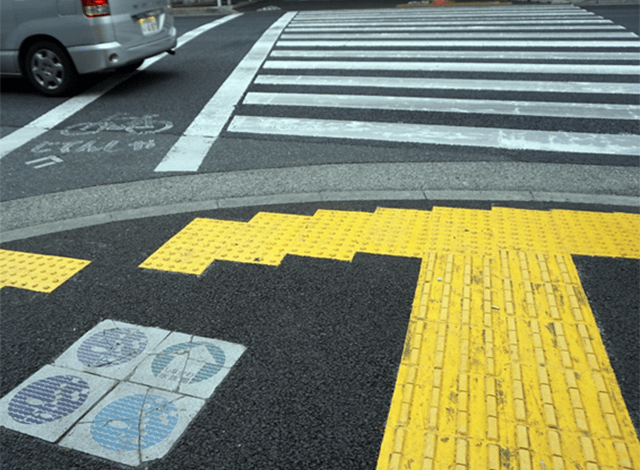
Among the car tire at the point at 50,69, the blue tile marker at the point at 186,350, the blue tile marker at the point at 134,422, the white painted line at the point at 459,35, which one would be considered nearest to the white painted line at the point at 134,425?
the blue tile marker at the point at 134,422

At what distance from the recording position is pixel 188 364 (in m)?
2.84

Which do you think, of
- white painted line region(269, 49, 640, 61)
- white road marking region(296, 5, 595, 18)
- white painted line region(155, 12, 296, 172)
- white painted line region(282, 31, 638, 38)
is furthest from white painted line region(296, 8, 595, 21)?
white painted line region(155, 12, 296, 172)

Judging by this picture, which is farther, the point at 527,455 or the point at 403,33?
the point at 403,33

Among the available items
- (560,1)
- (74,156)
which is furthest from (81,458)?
(560,1)

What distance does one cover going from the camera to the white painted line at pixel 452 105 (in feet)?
23.3

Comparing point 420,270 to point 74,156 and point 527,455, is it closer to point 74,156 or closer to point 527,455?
point 527,455

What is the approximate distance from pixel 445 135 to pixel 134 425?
16.9 feet

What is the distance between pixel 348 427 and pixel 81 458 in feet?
3.67

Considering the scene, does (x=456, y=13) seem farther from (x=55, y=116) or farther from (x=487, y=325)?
(x=487, y=325)

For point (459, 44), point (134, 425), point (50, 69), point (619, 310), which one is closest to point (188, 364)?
point (134, 425)

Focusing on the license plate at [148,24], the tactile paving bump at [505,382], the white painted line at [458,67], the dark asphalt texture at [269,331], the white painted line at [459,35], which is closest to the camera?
the tactile paving bump at [505,382]

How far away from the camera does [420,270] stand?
366 cm

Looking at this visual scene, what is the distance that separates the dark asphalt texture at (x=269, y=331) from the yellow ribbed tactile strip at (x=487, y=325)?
4.4 inches

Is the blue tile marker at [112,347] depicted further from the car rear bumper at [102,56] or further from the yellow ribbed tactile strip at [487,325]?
the car rear bumper at [102,56]
